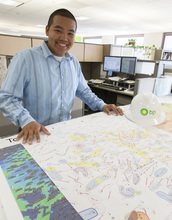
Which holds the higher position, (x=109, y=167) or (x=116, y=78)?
(x=116, y=78)

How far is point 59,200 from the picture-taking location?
A: 0.54 m

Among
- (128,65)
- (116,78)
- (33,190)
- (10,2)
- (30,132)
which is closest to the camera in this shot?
(33,190)

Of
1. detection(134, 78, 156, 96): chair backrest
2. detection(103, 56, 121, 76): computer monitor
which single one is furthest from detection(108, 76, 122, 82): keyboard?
detection(134, 78, 156, 96): chair backrest

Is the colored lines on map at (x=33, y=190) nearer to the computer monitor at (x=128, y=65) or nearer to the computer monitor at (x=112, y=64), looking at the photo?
the computer monitor at (x=128, y=65)

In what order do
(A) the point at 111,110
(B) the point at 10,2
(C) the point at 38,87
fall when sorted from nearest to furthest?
(C) the point at 38,87 → (A) the point at 111,110 → (B) the point at 10,2

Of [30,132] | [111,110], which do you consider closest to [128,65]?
[111,110]

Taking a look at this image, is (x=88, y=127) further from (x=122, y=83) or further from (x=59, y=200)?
(x=122, y=83)

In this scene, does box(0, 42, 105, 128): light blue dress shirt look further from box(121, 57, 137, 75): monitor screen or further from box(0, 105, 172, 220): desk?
box(121, 57, 137, 75): monitor screen

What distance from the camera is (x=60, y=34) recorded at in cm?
118

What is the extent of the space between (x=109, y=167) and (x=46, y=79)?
0.72m

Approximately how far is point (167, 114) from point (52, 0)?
455 cm

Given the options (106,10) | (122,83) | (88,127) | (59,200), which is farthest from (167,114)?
(106,10)

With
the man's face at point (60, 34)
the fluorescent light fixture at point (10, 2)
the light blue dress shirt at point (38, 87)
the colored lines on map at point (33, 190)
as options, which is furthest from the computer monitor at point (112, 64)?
the fluorescent light fixture at point (10, 2)

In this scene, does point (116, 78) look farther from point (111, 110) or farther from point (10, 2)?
point (10, 2)
